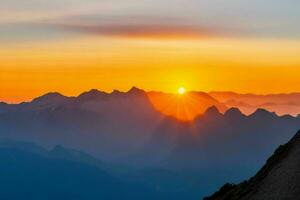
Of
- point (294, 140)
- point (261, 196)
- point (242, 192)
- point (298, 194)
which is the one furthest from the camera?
point (294, 140)

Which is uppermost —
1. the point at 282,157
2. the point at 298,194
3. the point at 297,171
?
the point at 282,157

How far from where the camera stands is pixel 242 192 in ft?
176

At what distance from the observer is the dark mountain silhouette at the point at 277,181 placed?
45.5 m

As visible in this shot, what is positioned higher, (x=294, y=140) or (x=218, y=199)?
(x=294, y=140)

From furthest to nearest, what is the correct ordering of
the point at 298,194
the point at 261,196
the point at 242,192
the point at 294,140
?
the point at 294,140
the point at 242,192
the point at 261,196
the point at 298,194

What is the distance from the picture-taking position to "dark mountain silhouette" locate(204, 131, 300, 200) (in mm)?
45459

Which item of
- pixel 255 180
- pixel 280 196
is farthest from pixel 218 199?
pixel 280 196

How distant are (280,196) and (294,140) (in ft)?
50.9

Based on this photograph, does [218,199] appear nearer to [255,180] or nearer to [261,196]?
[255,180]

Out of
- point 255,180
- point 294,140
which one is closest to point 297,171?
point 255,180

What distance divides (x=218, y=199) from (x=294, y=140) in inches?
402

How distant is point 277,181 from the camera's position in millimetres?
48562

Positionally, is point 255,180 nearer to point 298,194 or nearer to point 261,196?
point 261,196

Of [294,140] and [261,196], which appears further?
[294,140]
